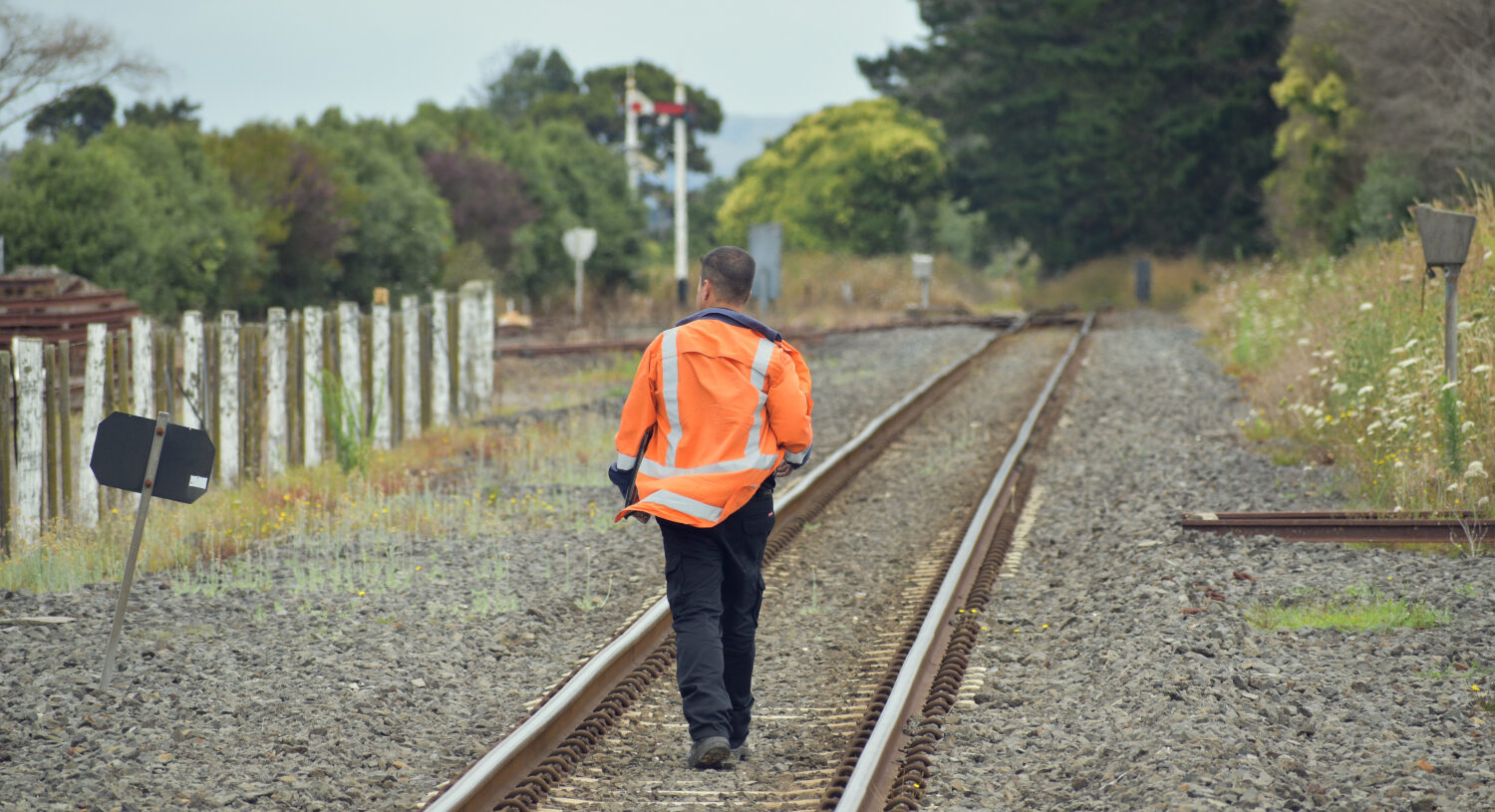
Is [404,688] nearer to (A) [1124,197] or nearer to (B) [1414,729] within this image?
(B) [1414,729]

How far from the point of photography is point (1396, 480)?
8.36 metres

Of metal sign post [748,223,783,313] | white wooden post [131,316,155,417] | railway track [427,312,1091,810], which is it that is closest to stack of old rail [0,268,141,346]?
white wooden post [131,316,155,417]

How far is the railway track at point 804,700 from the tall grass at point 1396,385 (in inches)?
97.3

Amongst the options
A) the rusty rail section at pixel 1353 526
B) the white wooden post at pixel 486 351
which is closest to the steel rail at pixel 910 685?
the rusty rail section at pixel 1353 526

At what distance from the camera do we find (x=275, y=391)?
35.4ft

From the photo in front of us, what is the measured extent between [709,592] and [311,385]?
7.28 metres

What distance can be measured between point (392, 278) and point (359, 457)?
1623 cm

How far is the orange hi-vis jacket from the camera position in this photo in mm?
4754

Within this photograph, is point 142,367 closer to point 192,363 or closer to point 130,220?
point 192,363

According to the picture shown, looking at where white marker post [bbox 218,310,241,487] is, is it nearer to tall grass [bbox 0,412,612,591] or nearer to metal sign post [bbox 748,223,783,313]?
tall grass [bbox 0,412,612,591]

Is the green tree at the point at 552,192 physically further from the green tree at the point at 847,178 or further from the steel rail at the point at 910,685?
the steel rail at the point at 910,685

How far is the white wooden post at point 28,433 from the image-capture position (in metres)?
8.17

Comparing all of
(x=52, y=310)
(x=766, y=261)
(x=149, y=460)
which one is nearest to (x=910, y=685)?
(x=149, y=460)

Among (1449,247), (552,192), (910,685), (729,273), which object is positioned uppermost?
(552,192)
